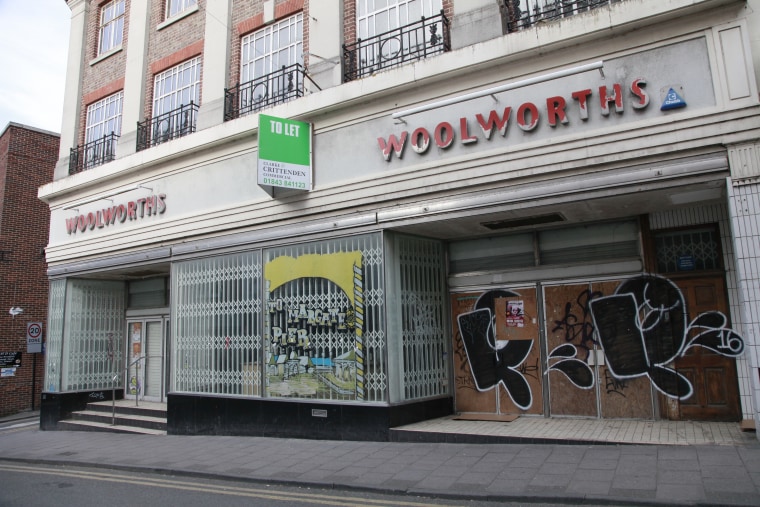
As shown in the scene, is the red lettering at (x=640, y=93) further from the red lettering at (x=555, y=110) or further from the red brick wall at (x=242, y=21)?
the red brick wall at (x=242, y=21)

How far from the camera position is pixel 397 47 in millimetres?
10289

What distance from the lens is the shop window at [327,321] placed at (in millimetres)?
9773

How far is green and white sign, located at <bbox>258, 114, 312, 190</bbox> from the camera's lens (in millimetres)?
10188

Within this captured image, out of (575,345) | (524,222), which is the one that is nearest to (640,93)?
(524,222)

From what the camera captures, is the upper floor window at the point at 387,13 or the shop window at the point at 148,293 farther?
the shop window at the point at 148,293

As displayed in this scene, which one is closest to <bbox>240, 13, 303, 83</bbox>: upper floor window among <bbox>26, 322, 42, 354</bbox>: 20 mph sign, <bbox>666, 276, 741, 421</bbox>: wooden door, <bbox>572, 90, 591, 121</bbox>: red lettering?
<bbox>572, 90, 591, 121</bbox>: red lettering

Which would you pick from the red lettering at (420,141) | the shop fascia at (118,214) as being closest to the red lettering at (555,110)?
the red lettering at (420,141)

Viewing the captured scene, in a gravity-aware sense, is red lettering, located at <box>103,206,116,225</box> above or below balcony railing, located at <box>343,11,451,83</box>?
below

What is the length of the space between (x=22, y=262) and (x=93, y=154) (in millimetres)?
7632

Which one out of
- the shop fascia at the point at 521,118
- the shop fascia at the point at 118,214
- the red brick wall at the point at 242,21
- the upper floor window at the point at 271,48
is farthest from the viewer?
the shop fascia at the point at 118,214

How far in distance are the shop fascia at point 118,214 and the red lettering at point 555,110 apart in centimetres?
872

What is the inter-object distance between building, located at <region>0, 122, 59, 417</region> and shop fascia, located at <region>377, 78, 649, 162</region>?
50.2ft

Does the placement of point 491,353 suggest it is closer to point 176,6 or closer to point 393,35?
point 393,35

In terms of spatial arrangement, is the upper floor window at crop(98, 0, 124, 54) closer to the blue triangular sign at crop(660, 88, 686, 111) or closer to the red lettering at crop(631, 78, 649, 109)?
the red lettering at crop(631, 78, 649, 109)
